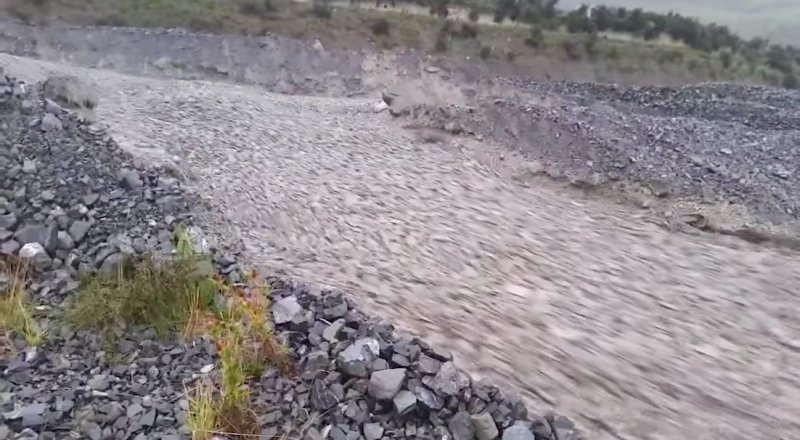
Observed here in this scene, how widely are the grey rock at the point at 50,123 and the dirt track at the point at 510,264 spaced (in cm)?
65

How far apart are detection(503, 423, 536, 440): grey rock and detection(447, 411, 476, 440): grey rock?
184mm

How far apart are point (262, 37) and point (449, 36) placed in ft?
22.3

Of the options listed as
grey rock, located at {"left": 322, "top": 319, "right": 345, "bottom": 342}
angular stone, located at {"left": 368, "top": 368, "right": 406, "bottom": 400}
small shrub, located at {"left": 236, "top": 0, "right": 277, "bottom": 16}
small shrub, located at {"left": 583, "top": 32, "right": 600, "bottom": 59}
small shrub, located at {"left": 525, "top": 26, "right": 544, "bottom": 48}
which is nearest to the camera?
angular stone, located at {"left": 368, "top": 368, "right": 406, "bottom": 400}

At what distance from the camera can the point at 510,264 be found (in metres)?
6.62

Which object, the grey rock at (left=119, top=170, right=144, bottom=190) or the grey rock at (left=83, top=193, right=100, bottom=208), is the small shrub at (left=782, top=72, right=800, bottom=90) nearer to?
the grey rock at (left=119, top=170, right=144, bottom=190)

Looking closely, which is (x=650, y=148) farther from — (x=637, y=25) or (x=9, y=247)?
(x=637, y=25)

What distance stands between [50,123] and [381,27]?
16.8 m

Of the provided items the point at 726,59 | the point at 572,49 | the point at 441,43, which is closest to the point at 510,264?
the point at 441,43

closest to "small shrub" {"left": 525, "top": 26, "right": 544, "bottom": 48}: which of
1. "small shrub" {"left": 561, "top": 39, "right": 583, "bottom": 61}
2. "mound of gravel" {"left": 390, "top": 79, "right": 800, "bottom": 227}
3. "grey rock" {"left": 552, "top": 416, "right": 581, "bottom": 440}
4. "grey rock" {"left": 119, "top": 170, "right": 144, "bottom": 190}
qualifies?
"small shrub" {"left": 561, "top": 39, "right": 583, "bottom": 61}

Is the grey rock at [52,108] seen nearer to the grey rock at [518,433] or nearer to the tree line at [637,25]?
the grey rock at [518,433]

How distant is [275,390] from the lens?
15.1ft

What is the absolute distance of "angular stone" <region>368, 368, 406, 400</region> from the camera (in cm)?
439

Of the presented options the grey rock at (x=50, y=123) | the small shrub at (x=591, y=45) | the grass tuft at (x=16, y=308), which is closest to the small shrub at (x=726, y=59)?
the small shrub at (x=591, y=45)

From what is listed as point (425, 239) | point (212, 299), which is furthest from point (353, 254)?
point (212, 299)
